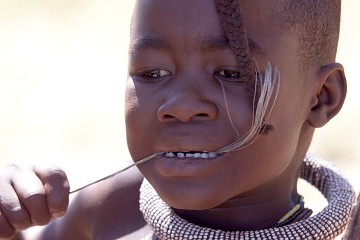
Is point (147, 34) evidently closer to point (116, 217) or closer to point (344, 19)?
point (116, 217)

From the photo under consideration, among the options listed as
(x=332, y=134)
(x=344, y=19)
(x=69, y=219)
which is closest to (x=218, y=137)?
(x=69, y=219)

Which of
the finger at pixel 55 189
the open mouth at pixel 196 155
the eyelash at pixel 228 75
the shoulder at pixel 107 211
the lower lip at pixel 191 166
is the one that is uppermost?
the eyelash at pixel 228 75

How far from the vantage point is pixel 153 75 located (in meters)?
2.34

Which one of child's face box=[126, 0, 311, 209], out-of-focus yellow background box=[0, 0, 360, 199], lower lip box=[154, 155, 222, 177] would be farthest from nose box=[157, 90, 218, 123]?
out-of-focus yellow background box=[0, 0, 360, 199]

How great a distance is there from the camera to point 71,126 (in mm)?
5184

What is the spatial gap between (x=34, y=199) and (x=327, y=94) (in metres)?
0.91

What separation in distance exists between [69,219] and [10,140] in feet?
7.41

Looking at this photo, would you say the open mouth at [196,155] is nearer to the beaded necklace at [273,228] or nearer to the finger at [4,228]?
the beaded necklace at [273,228]

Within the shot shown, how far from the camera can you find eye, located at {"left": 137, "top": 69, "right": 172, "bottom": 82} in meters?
2.29

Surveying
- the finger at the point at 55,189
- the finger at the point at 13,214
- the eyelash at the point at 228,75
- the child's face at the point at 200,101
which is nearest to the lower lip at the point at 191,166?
the child's face at the point at 200,101

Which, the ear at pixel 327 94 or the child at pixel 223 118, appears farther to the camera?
the ear at pixel 327 94

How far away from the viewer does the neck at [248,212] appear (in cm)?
246

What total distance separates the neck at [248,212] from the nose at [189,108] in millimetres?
356

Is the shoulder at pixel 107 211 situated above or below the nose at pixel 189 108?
below
